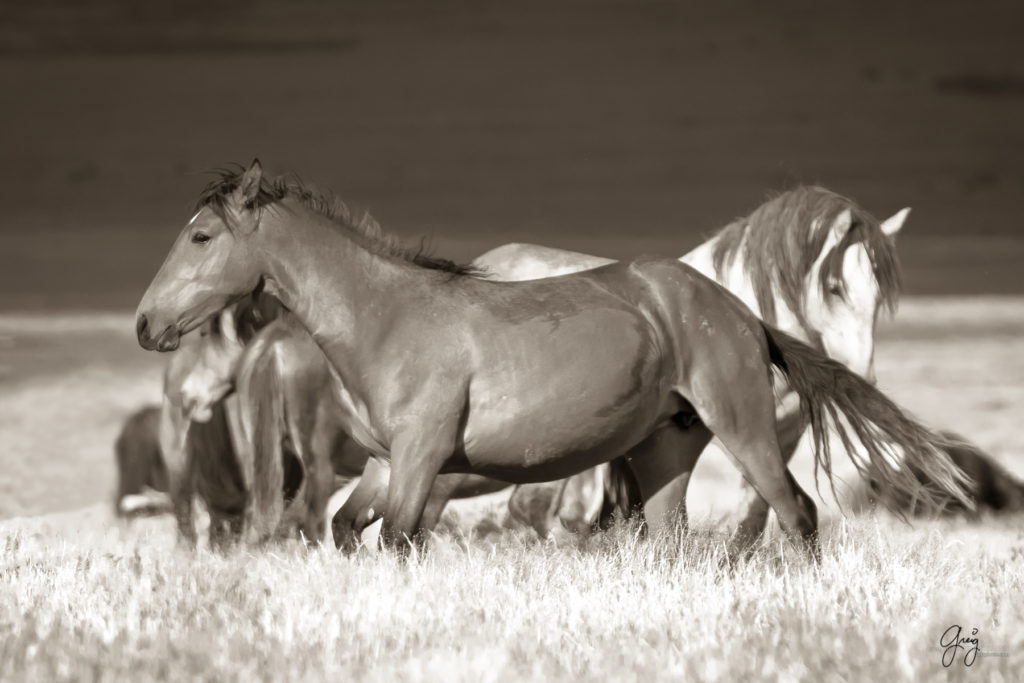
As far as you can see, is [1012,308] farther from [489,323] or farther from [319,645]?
[319,645]

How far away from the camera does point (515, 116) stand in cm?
1820

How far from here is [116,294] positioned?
1756 cm

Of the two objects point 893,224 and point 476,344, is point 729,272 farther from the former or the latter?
point 476,344

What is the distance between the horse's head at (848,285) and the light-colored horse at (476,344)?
1188 mm

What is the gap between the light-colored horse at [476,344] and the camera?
5.46 meters

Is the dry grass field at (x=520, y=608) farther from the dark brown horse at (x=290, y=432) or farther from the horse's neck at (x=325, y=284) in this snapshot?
the horse's neck at (x=325, y=284)

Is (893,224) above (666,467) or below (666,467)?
above

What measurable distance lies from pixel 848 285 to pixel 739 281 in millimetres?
450

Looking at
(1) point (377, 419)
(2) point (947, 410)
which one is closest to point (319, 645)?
(1) point (377, 419)

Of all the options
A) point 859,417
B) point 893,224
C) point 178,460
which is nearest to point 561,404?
point 859,417

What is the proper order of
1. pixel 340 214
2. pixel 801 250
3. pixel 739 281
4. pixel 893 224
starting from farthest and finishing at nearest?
pixel 893 224
pixel 739 281
pixel 801 250
pixel 340 214

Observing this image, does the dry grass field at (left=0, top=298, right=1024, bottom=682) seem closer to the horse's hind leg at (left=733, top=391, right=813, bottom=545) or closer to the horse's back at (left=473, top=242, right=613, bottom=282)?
the horse's hind leg at (left=733, top=391, right=813, bottom=545)
